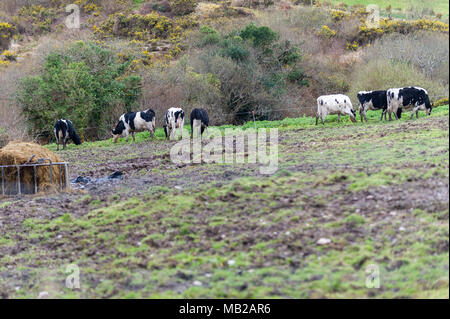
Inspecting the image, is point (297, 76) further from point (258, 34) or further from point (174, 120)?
point (174, 120)

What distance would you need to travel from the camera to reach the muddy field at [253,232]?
7.56 meters

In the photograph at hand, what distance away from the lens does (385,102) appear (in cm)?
2550

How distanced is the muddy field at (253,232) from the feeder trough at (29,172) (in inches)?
50.6

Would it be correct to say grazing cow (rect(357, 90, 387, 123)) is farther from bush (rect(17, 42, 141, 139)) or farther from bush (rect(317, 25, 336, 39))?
bush (rect(317, 25, 336, 39))

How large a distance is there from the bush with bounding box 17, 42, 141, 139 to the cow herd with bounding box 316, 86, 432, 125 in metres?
15.1

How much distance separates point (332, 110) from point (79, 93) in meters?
16.1

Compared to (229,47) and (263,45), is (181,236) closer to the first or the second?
(229,47)

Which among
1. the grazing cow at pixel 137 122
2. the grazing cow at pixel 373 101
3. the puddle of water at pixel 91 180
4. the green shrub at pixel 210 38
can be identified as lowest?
the puddle of water at pixel 91 180

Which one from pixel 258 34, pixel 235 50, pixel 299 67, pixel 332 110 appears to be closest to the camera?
pixel 332 110

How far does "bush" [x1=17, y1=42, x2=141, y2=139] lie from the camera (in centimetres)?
3456

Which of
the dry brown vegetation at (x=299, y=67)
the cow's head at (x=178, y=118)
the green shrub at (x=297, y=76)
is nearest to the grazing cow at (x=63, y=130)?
the dry brown vegetation at (x=299, y=67)

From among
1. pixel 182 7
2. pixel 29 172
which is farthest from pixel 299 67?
pixel 29 172

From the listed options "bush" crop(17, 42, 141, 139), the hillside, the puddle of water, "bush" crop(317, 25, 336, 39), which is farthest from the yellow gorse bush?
"bush" crop(317, 25, 336, 39)

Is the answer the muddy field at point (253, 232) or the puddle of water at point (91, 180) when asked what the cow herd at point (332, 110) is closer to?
the puddle of water at point (91, 180)
